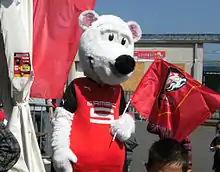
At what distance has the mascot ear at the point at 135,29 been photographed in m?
3.94

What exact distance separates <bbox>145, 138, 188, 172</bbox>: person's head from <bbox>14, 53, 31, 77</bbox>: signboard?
1.69m

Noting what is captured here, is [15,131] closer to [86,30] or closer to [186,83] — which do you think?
[86,30]

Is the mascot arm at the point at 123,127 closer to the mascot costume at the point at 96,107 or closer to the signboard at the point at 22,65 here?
the mascot costume at the point at 96,107

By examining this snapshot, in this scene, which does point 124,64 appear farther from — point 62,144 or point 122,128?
point 62,144

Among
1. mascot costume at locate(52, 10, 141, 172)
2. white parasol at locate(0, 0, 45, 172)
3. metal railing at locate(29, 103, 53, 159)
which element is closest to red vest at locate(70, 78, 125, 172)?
mascot costume at locate(52, 10, 141, 172)

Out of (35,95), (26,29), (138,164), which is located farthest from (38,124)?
(26,29)

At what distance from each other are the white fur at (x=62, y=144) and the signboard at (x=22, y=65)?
644 mm

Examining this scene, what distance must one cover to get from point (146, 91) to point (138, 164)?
4517mm

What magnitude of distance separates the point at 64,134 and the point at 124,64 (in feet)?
2.28

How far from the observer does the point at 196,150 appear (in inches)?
398

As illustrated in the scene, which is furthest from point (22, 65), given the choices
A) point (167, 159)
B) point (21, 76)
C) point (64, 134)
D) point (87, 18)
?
point (167, 159)

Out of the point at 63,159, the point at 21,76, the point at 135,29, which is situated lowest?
the point at 63,159

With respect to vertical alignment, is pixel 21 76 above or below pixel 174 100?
above

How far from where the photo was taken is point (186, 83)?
4070 millimetres
